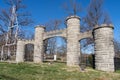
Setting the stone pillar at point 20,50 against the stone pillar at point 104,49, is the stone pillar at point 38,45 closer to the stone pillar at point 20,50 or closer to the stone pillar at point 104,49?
the stone pillar at point 20,50

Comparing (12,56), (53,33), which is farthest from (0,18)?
(53,33)

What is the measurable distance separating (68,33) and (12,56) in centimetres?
1079

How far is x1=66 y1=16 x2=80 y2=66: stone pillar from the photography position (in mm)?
18266

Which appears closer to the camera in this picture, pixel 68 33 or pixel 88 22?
pixel 68 33

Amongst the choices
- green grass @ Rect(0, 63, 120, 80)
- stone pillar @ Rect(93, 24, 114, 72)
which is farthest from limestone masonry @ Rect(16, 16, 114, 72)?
green grass @ Rect(0, 63, 120, 80)

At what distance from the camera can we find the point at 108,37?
605 inches

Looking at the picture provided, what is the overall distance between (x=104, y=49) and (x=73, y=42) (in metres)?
4.28

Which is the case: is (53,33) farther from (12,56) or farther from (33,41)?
(12,56)

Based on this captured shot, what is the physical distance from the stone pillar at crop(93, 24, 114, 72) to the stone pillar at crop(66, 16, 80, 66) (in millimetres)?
2994

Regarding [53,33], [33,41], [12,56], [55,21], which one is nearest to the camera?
[53,33]

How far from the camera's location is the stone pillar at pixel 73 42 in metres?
18.3

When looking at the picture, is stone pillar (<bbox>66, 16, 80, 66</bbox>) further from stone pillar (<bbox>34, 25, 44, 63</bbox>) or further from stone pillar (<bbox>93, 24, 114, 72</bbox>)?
stone pillar (<bbox>34, 25, 44, 63</bbox>)

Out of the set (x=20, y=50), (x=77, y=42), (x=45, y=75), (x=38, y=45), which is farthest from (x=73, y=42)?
(x=45, y=75)

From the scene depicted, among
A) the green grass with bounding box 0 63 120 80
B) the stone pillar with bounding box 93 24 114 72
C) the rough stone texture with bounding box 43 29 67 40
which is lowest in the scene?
the green grass with bounding box 0 63 120 80
